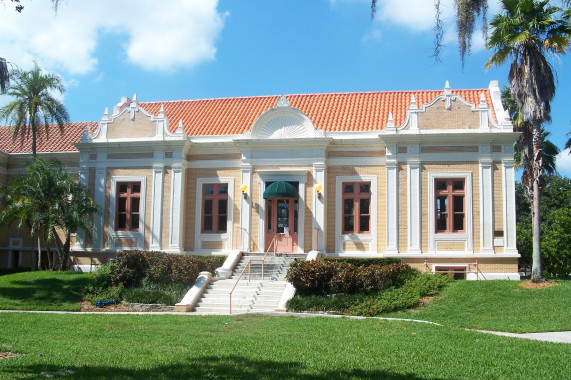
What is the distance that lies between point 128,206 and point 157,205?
140 centimetres

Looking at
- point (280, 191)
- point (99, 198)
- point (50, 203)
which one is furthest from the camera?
point (99, 198)

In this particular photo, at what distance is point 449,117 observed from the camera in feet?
75.3

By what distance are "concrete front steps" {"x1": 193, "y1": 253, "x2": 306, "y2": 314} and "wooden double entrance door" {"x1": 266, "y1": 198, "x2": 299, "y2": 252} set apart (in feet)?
3.72

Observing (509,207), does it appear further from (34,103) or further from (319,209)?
(34,103)

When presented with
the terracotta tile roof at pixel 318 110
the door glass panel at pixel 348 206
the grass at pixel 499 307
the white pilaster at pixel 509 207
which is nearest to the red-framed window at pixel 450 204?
the white pilaster at pixel 509 207

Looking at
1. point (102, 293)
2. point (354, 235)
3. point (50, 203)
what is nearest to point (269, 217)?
point (354, 235)

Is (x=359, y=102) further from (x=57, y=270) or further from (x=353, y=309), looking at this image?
(x=57, y=270)

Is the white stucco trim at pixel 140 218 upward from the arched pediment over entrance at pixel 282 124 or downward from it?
downward

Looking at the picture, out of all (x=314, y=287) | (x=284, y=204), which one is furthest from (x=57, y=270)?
(x=314, y=287)

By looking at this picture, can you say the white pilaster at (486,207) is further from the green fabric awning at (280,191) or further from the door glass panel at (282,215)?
the door glass panel at (282,215)

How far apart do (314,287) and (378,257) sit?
16.1 ft

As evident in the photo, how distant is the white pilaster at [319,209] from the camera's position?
23.0 m

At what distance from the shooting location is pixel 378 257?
72.8ft

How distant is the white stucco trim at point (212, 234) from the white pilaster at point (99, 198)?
4144 mm
